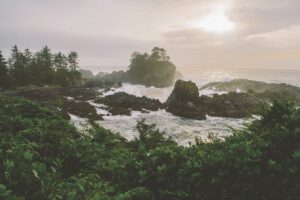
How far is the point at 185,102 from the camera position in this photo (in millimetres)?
34656

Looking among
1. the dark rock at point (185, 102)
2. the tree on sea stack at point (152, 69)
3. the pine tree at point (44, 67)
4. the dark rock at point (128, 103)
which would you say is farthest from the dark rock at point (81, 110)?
the tree on sea stack at point (152, 69)

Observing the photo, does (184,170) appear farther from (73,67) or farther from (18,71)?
(73,67)

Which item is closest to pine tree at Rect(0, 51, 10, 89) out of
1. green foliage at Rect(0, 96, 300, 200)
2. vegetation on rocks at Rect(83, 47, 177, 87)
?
vegetation on rocks at Rect(83, 47, 177, 87)

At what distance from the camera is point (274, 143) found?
15.2 ft

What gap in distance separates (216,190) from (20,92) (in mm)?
37529

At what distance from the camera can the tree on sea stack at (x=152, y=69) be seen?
253 ft

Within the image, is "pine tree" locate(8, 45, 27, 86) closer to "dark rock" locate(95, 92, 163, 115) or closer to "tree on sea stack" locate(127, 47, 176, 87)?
"dark rock" locate(95, 92, 163, 115)

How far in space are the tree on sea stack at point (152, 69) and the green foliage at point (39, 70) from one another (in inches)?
892

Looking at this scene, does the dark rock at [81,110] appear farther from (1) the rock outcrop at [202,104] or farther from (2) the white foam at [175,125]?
(1) the rock outcrop at [202,104]

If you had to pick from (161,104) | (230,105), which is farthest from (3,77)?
(230,105)

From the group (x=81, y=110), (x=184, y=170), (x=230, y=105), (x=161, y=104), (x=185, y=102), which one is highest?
(x=184, y=170)

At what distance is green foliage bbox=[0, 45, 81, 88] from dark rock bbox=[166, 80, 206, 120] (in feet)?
89.2

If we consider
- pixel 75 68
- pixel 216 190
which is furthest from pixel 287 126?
pixel 75 68

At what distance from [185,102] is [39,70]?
105ft
